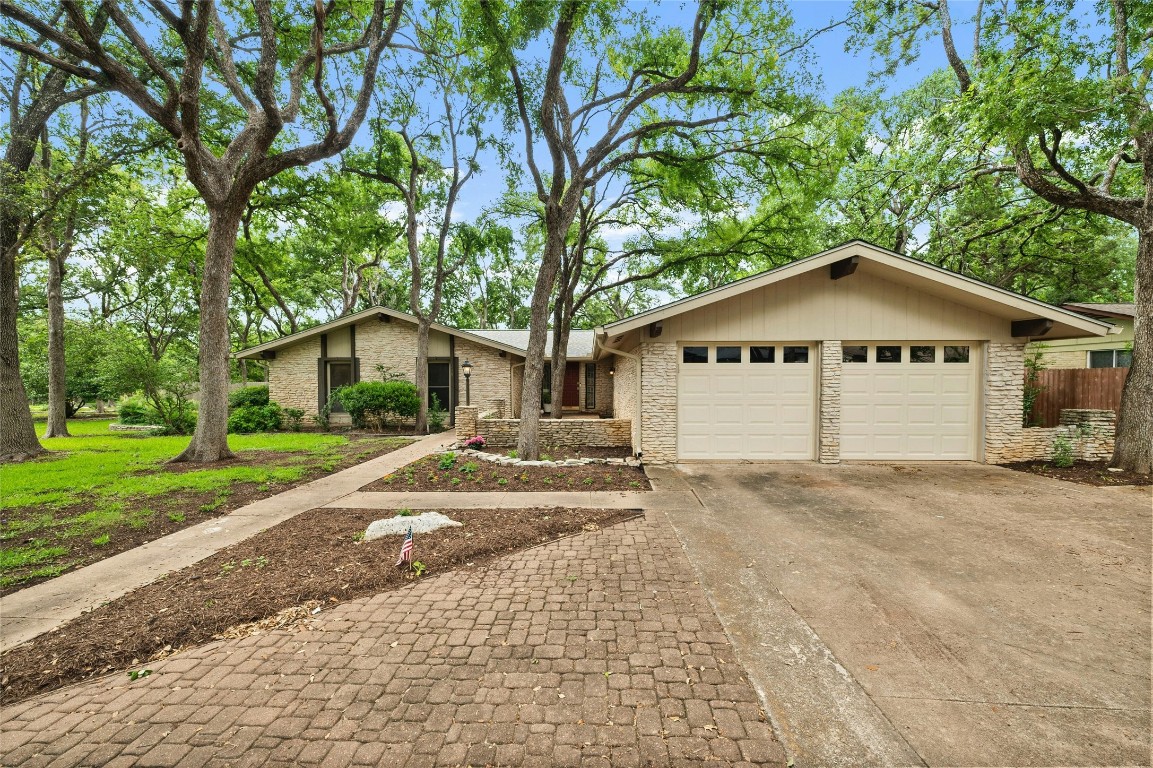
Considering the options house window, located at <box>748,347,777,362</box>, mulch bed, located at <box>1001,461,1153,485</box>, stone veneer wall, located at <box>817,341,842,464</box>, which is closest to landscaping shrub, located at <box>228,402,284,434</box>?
house window, located at <box>748,347,777,362</box>

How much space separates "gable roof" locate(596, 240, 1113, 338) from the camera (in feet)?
23.6

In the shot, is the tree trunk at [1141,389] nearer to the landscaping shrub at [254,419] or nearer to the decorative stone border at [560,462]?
the decorative stone border at [560,462]

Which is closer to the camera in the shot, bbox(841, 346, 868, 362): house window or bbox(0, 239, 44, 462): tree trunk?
bbox(841, 346, 868, 362): house window

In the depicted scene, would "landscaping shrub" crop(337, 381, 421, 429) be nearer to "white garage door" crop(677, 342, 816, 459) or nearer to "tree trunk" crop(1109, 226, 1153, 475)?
"white garage door" crop(677, 342, 816, 459)

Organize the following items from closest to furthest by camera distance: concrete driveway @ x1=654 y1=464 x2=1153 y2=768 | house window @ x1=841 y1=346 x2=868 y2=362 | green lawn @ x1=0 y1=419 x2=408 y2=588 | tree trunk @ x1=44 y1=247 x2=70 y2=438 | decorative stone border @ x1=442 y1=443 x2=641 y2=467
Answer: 1. concrete driveway @ x1=654 y1=464 x2=1153 y2=768
2. green lawn @ x1=0 y1=419 x2=408 y2=588
3. decorative stone border @ x1=442 y1=443 x2=641 y2=467
4. house window @ x1=841 y1=346 x2=868 y2=362
5. tree trunk @ x1=44 y1=247 x2=70 y2=438

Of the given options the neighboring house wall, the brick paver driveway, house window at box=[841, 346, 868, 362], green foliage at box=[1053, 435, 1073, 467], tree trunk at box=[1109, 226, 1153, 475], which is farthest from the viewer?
the neighboring house wall

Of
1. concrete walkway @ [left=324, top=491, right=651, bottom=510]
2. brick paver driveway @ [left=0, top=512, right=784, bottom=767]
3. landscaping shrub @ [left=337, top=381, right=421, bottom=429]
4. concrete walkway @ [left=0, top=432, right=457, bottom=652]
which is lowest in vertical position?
concrete walkway @ [left=0, top=432, right=457, bottom=652]

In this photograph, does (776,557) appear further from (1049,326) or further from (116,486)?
(116,486)

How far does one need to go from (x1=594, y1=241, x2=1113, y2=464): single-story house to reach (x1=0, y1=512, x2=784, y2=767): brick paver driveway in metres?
5.45

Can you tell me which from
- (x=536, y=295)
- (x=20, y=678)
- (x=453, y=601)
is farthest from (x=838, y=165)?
(x=20, y=678)

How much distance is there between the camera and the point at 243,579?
347cm

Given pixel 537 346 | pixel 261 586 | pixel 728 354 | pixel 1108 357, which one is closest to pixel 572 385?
pixel 537 346

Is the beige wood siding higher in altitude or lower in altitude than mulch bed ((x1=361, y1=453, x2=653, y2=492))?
higher

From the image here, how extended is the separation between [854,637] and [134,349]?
58.8 ft
